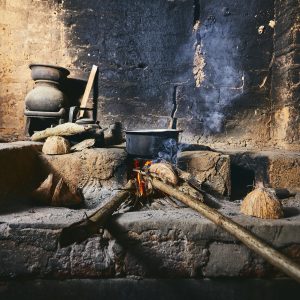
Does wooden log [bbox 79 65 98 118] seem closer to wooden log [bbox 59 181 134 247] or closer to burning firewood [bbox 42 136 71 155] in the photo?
burning firewood [bbox 42 136 71 155]

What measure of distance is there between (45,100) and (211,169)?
2366 millimetres

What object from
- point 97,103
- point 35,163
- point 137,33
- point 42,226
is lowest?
point 42,226

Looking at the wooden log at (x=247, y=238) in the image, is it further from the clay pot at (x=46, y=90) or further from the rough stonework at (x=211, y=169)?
the clay pot at (x=46, y=90)

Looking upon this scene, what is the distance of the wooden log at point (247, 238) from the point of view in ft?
4.43

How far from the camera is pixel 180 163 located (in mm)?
2922

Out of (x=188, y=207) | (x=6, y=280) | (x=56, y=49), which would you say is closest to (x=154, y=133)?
(x=188, y=207)

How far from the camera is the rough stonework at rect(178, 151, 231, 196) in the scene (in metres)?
2.88

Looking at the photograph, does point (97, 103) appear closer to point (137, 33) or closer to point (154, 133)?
point (137, 33)

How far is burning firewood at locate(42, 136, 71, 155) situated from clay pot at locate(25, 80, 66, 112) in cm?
90

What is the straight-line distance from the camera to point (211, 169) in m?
2.90

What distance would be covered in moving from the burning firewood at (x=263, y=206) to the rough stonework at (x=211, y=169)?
0.79 metres

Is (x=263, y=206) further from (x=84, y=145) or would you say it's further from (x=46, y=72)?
(x=46, y=72)

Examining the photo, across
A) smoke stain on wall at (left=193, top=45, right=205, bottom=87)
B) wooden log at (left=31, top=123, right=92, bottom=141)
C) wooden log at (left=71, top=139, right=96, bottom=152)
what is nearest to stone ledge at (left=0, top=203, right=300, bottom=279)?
wooden log at (left=71, top=139, right=96, bottom=152)

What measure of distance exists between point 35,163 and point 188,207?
166 cm
